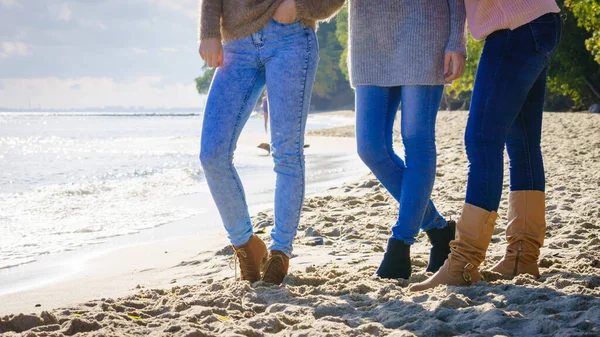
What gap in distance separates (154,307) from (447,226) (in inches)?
58.3

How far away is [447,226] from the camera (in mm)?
3400

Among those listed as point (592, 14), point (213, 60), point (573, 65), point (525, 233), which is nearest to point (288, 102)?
point (213, 60)

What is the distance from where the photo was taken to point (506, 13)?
9.11 ft

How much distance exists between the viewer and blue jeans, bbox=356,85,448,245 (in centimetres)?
314

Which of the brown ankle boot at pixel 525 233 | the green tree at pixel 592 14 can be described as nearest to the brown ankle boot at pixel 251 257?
the brown ankle boot at pixel 525 233

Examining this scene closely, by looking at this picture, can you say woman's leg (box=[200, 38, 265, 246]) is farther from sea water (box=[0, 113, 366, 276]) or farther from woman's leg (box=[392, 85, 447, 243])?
sea water (box=[0, 113, 366, 276])

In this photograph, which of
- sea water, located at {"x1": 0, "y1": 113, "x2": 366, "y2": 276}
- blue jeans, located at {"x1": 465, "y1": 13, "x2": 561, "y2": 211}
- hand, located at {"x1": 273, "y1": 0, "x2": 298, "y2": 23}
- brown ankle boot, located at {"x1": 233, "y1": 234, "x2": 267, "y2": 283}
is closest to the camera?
Result: blue jeans, located at {"x1": 465, "y1": 13, "x2": 561, "y2": 211}

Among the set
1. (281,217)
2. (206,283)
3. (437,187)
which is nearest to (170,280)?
(206,283)

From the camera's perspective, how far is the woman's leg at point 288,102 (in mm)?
3070

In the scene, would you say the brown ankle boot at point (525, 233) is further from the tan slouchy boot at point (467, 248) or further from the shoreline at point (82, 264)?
the shoreline at point (82, 264)

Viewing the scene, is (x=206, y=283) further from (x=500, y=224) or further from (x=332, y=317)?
(x=500, y=224)

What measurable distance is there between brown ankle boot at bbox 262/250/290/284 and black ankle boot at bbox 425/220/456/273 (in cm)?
75

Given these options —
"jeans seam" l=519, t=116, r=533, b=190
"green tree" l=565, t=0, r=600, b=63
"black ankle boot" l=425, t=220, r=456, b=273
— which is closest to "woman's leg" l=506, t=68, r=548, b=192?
"jeans seam" l=519, t=116, r=533, b=190

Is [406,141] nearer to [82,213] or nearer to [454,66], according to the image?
[454,66]
